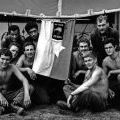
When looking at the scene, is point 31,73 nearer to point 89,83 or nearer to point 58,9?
point 89,83

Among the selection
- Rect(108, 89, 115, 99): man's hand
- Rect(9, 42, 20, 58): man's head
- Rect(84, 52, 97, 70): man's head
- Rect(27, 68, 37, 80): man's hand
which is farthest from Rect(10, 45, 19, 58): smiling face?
Rect(108, 89, 115, 99): man's hand

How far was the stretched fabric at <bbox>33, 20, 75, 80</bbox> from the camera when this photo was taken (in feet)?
15.1

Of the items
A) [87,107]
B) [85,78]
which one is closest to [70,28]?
[85,78]

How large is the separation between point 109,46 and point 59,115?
1411mm

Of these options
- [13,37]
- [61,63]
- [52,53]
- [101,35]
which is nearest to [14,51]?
[13,37]

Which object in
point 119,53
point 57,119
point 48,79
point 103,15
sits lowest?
point 57,119

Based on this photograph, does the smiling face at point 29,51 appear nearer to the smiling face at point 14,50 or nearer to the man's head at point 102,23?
the smiling face at point 14,50

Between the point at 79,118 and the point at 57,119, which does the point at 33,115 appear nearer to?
the point at 57,119

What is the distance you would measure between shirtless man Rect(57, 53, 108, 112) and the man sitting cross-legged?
25cm

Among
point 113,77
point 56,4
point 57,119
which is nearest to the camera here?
point 57,119

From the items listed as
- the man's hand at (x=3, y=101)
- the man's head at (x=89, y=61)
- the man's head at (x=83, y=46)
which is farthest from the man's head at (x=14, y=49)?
the man's head at (x=89, y=61)

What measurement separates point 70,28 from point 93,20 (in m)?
0.80

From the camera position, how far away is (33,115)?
3930 millimetres

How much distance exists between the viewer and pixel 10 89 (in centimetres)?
428
